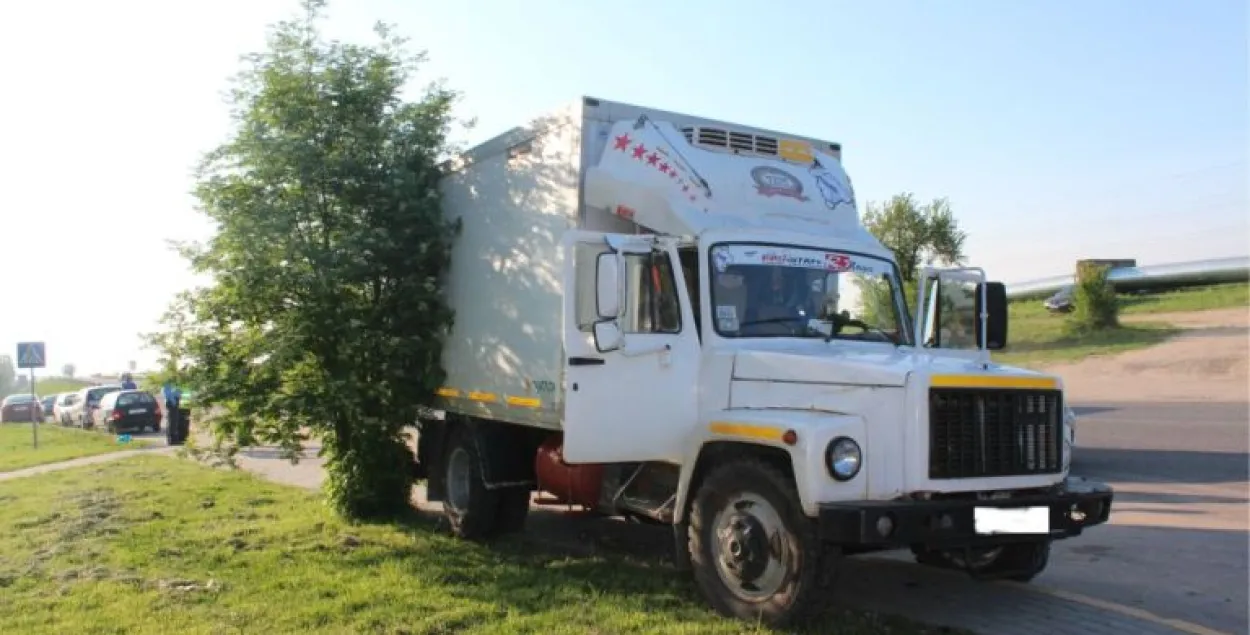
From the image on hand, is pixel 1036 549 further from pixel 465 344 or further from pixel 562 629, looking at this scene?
pixel 465 344

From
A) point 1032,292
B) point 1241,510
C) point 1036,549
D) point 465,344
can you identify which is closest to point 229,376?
point 465,344

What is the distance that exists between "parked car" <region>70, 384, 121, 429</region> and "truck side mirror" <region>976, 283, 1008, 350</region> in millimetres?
35483

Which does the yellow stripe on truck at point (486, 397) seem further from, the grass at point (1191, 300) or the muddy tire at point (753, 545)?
the grass at point (1191, 300)

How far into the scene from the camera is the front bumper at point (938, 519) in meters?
5.08

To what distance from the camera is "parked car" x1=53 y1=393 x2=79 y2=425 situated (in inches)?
1538

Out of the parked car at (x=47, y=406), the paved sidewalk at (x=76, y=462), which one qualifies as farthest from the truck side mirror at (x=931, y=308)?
the parked car at (x=47, y=406)

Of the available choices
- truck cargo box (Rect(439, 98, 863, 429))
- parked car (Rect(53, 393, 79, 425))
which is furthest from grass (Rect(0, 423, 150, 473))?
truck cargo box (Rect(439, 98, 863, 429))

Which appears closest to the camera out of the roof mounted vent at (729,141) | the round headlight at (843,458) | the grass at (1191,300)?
the round headlight at (843,458)

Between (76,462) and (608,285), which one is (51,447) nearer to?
(76,462)

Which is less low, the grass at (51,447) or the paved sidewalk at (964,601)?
the paved sidewalk at (964,601)

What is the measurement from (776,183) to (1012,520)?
2933mm

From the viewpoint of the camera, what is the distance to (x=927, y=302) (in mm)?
7148

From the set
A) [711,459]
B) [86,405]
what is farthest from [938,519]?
[86,405]

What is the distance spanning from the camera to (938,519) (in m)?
5.29
